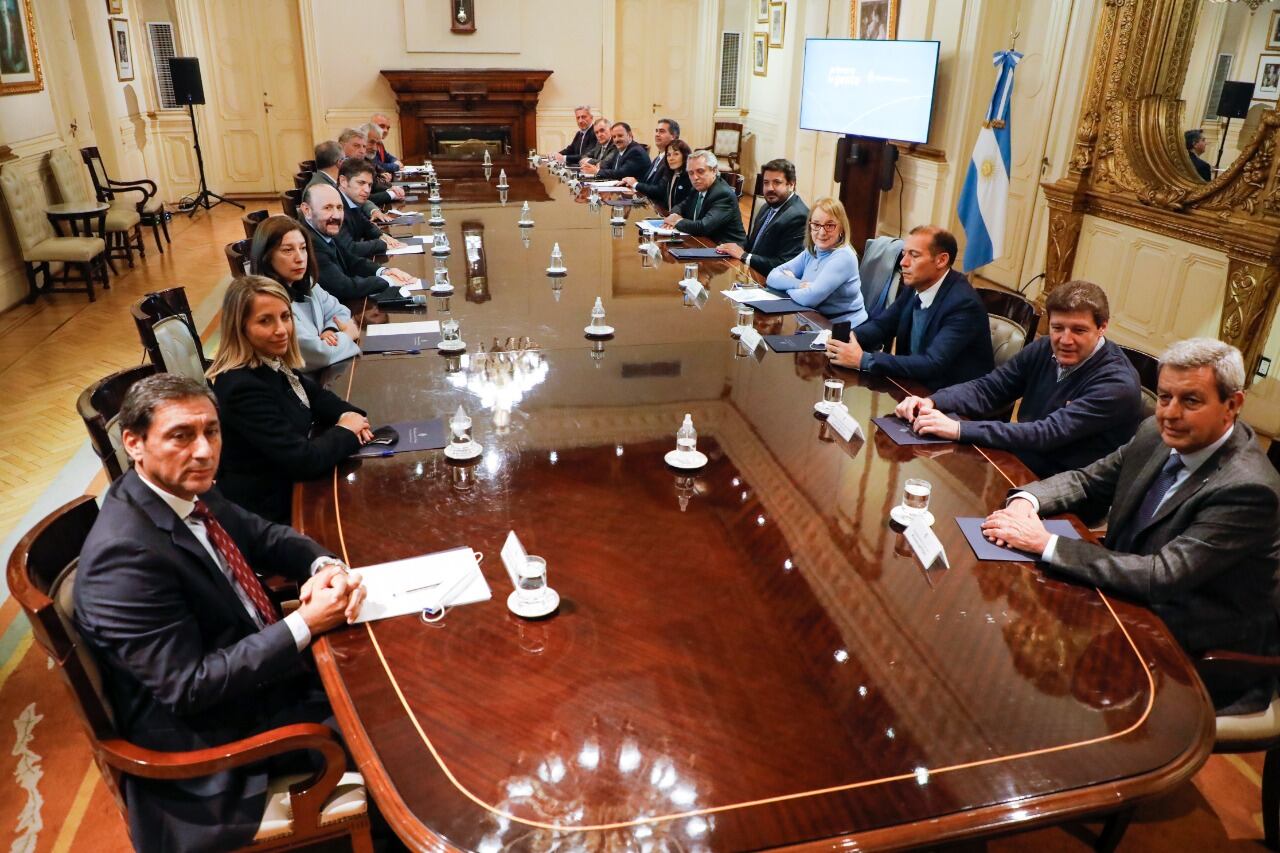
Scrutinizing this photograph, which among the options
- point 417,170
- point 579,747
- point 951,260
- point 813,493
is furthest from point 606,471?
point 417,170

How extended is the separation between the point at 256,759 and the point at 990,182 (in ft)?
20.9

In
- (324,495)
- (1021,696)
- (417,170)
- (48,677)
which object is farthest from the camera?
(417,170)

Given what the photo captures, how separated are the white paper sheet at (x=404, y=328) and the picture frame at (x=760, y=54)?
8339 millimetres

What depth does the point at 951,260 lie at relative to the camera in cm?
323

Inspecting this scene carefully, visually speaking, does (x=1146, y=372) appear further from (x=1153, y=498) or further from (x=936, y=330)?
(x=1153, y=498)

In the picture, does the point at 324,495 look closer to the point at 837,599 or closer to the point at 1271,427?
the point at 837,599

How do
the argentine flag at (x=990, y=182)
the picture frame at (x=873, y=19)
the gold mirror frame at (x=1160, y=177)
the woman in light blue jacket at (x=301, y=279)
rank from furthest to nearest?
the picture frame at (x=873, y=19)
the argentine flag at (x=990, y=182)
the gold mirror frame at (x=1160, y=177)
the woman in light blue jacket at (x=301, y=279)

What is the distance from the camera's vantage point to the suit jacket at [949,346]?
2.99 meters

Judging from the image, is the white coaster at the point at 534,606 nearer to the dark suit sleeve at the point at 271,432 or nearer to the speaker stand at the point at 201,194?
the dark suit sleeve at the point at 271,432

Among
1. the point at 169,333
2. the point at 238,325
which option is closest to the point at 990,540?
the point at 238,325

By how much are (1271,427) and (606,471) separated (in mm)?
3937

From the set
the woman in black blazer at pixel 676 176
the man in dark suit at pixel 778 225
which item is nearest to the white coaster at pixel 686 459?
the man in dark suit at pixel 778 225

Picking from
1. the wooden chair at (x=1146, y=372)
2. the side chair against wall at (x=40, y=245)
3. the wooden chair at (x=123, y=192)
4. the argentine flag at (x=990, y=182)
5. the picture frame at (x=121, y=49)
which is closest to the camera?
the wooden chair at (x=1146, y=372)

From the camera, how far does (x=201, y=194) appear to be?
9742mm
